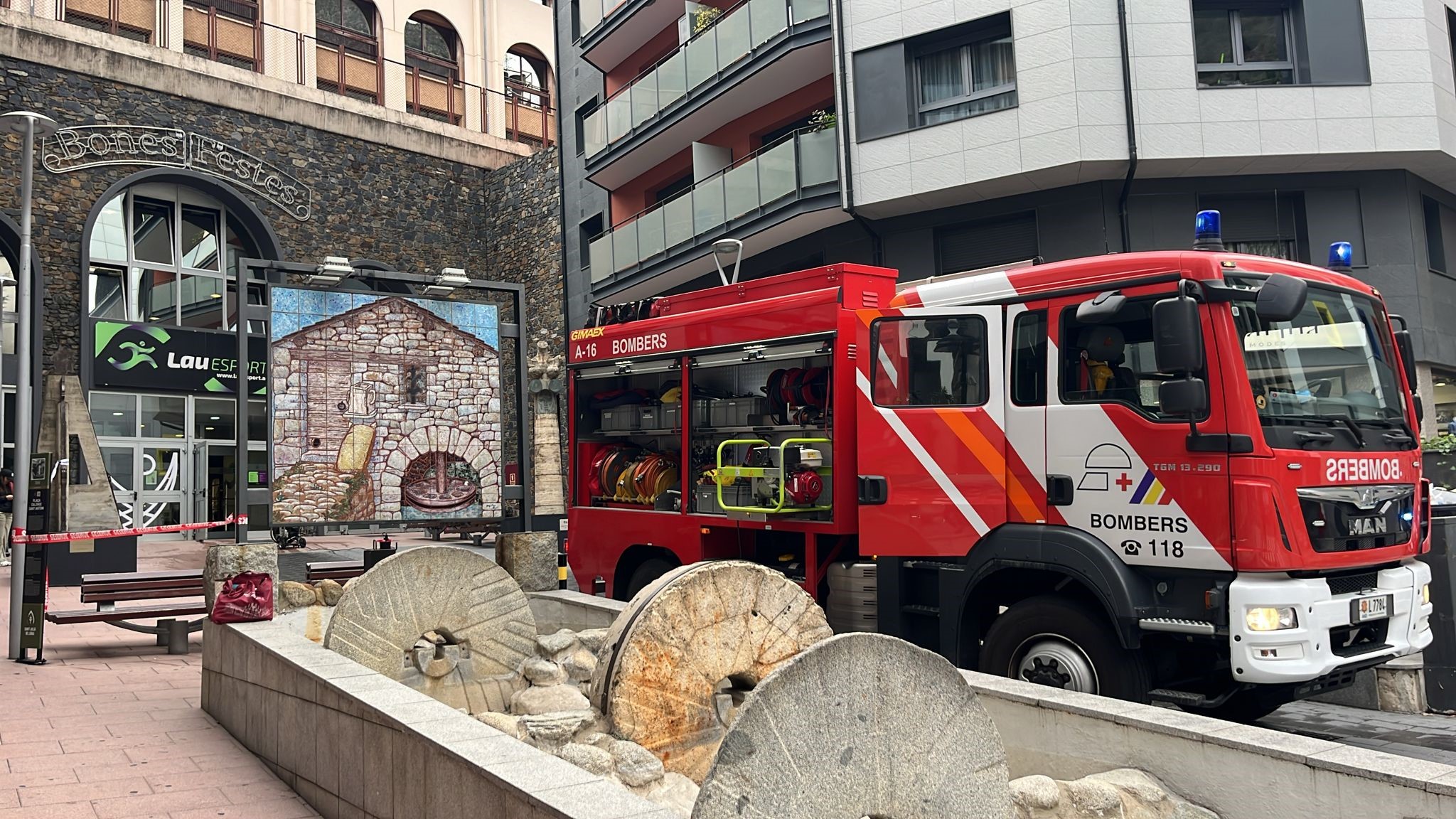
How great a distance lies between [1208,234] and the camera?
7.22m

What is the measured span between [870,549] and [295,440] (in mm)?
5181

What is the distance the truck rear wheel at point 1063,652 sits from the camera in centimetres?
652

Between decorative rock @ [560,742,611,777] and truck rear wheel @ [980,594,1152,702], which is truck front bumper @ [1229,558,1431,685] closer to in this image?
truck rear wheel @ [980,594,1152,702]

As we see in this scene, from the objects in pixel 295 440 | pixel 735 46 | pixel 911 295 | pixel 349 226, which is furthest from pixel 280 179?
pixel 911 295

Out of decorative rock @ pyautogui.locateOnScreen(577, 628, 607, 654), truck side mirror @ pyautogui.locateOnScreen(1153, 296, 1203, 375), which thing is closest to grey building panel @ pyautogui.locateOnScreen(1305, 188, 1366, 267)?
truck side mirror @ pyautogui.locateOnScreen(1153, 296, 1203, 375)

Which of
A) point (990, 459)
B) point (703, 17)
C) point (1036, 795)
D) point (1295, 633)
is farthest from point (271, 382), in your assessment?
point (703, 17)

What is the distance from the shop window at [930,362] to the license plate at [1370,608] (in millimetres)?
2399

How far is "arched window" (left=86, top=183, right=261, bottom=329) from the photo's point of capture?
87.9 feet

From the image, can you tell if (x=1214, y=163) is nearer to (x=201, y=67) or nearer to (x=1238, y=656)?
(x=1238, y=656)

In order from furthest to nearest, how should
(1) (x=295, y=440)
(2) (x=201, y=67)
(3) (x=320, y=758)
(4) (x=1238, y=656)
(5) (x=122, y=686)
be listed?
(2) (x=201, y=67), (1) (x=295, y=440), (5) (x=122, y=686), (4) (x=1238, y=656), (3) (x=320, y=758)

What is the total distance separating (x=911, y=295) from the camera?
26.8 feet

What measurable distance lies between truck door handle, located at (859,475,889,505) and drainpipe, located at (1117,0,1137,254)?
372 inches

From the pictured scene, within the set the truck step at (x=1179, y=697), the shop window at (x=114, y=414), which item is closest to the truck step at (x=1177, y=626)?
the truck step at (x=1179, y=697)

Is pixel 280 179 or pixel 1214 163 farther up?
pixel 280 179
